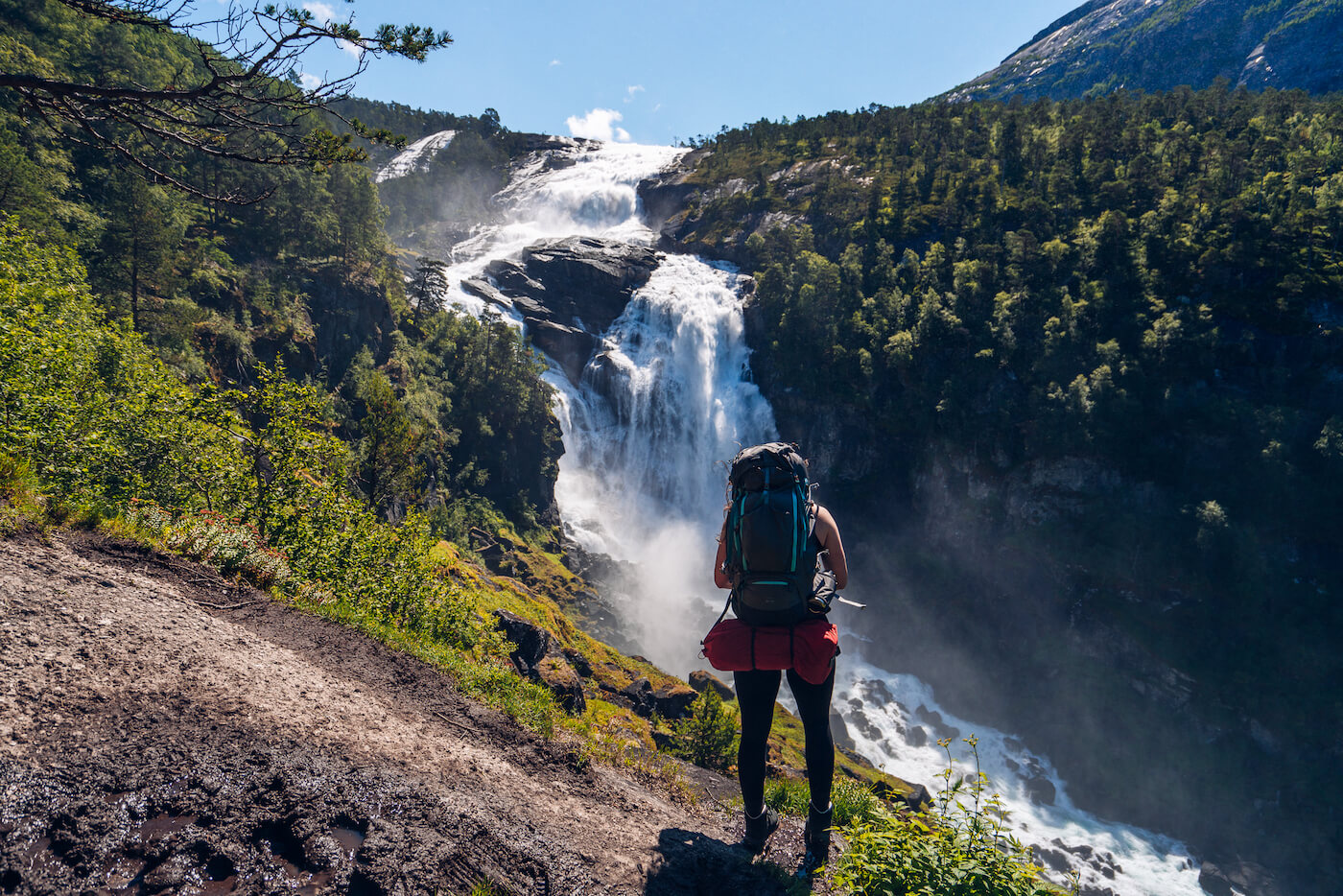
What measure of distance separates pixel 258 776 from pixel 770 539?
321 centimetres

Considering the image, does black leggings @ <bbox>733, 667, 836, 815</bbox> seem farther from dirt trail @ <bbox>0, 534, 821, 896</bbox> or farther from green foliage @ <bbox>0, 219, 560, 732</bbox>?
green foliage @ <bbox>0, 219, 560, 732</bbox>

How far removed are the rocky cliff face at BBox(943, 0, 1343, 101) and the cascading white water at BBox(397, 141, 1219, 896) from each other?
77871 mm

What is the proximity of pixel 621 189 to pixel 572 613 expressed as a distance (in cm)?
6567

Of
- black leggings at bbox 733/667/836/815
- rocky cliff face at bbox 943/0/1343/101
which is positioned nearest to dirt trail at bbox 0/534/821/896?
black leggings at bbox 733/667/836/815

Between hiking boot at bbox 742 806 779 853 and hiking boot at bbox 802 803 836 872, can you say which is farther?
hiking boot at bbox 742 806 779 853

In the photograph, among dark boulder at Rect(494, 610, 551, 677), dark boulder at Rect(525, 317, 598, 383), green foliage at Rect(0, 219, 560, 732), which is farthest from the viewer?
dark boulder at Rect(525, 317, 598, 383)

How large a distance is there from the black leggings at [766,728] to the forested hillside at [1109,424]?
1600 inches

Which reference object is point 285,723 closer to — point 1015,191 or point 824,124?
point 1015,191

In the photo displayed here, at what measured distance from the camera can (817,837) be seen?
3.84m

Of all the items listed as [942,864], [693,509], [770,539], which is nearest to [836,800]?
[942,864]

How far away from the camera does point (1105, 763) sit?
34.3m

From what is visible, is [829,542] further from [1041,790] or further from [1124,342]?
[1124,342]

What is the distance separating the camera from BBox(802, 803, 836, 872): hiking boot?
12.5 feet

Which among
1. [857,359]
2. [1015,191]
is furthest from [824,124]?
[857,359]
